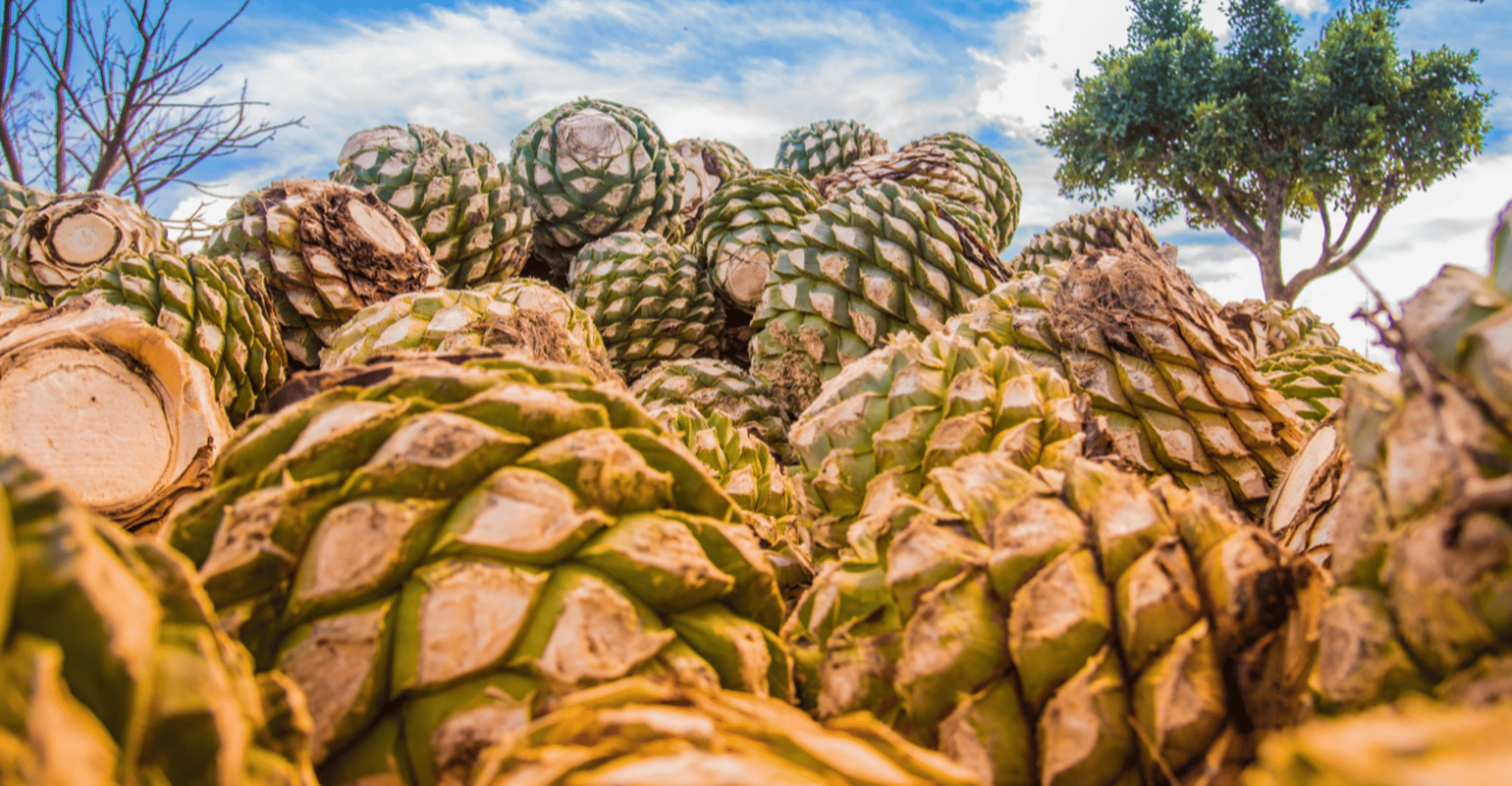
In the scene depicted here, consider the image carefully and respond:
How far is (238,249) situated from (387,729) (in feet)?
5.30

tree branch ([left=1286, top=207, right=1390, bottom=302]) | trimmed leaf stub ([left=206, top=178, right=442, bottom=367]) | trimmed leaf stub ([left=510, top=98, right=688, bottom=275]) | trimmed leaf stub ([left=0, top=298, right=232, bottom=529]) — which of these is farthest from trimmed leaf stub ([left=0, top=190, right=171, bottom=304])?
tree branch ([left=1286, top=207, right=1390, bottom=302])

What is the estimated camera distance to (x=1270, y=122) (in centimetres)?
974

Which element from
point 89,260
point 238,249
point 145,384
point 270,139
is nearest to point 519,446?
point 145,384

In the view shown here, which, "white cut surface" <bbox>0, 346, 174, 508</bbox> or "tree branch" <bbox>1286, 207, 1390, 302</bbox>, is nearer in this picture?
"white cut surface" <bbox>0, 346, 174, 508</bbox>

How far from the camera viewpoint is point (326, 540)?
0.48 m

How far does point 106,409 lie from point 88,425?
0.03 m

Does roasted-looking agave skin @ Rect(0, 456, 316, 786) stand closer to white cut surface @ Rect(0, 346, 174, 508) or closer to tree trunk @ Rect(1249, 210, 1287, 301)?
white cut surface @ Rect(0, 346, 174, 508)

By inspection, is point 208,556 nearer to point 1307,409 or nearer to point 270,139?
point 1307,409

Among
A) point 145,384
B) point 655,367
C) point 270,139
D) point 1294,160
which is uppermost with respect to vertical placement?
point 1294,160

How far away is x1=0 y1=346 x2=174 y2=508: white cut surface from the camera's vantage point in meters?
1.00

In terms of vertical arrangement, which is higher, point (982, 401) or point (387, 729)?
point (982, 401)

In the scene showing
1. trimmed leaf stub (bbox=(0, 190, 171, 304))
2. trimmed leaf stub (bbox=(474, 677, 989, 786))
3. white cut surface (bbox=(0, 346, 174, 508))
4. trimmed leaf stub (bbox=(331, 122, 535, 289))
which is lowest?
trimmed leaf stub (bbox=(474, 677, 989, 786))

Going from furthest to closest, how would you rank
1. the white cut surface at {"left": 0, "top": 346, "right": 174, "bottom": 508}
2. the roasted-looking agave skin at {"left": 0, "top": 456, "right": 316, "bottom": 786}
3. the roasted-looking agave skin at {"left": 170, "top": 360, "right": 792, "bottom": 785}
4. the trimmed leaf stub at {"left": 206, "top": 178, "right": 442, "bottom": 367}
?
the trimmed leaf stub at {"left": 206, "top": 178, "right": 442, "bottom": 367}
the white cut surface at {"left": 0, "top": 346, "right": 174, "bottom": 508}
the roasted-looking agave skin at {"left": 170, "top": 360, "right": 792, "bottom": 785}
the roasted-looking agave skin at {"left": 0, "top": 456, "right": 316, "bottom": 786}

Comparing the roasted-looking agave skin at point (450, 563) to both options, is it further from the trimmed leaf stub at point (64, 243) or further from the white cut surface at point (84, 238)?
the white cut surface at point (84, 238)
